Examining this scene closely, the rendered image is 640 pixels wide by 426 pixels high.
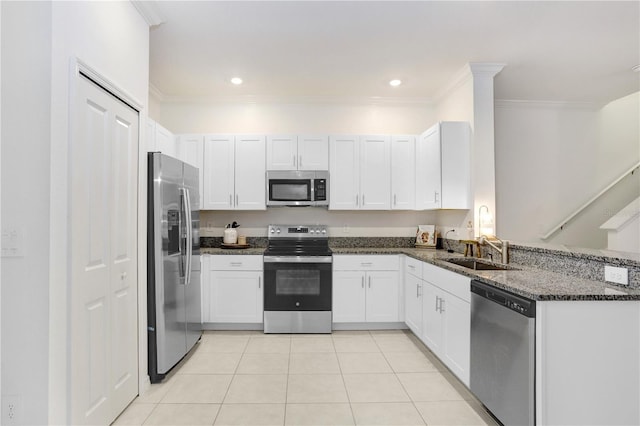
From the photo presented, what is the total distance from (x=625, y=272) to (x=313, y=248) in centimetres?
283

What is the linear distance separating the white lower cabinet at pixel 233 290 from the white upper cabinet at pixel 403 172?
70.3 inches

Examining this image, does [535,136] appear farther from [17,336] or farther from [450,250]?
[17,336]

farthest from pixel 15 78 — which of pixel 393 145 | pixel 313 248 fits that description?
pixel 393 145

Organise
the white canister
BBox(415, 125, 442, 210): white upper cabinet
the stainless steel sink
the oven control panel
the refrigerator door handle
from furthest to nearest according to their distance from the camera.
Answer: the oven control panel → the white canister → BBox(415, 125, 442, 210): white upper cabinet → the refrigerator door handle → the stainless steel sink

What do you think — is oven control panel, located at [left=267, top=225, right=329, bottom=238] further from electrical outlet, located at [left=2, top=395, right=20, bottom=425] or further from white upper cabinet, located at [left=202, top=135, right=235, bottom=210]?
electrical outlet, located at [left=2, top=395, right=20, bottom=425]

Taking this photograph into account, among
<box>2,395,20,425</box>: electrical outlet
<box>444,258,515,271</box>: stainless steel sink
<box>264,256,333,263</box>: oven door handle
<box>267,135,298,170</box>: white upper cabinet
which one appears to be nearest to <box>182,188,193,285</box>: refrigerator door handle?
<box>264,256,333,263</box>: oven door handle

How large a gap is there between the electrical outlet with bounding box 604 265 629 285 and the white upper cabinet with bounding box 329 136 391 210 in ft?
7.78

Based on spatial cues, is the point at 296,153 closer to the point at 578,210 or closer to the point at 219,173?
the point at 219,173

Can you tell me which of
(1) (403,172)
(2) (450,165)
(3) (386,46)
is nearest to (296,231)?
(1) (403,172)

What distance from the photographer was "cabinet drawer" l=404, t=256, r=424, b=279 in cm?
339

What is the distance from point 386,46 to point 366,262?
2193 mm

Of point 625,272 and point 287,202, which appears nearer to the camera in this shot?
point 625,272

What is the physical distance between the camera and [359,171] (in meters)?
4.11

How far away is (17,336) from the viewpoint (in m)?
1.59
